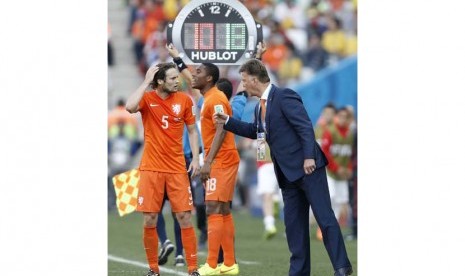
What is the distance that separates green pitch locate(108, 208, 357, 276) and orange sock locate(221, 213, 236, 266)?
0.83ft

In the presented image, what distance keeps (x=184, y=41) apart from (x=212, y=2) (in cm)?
47

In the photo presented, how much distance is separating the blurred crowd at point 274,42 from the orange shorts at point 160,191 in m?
14.3

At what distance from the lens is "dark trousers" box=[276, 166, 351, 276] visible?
12617 mm

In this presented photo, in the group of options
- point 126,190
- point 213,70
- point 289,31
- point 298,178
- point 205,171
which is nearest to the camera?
point 298,178

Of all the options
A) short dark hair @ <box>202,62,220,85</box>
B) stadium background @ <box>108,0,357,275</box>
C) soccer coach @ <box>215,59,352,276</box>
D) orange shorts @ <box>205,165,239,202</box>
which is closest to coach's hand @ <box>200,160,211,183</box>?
orange shorts @ <box>205,165,239,202</box>

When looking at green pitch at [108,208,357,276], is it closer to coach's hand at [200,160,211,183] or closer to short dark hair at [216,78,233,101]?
coach's hand at [200,160,211,183]

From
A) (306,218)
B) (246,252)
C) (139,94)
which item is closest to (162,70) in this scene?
(139,94)

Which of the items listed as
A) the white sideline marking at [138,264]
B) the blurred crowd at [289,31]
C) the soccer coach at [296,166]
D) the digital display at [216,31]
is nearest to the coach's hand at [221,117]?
the soccer coach at [296,166]

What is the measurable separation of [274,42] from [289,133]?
20.2 m

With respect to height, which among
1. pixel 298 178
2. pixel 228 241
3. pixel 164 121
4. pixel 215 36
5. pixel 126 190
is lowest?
pixel 228 241

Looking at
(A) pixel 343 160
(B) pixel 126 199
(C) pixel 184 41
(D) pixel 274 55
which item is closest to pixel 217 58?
(C) pixel 184 41

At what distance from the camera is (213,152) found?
13.9m

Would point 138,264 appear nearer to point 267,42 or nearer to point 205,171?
point 205,171
